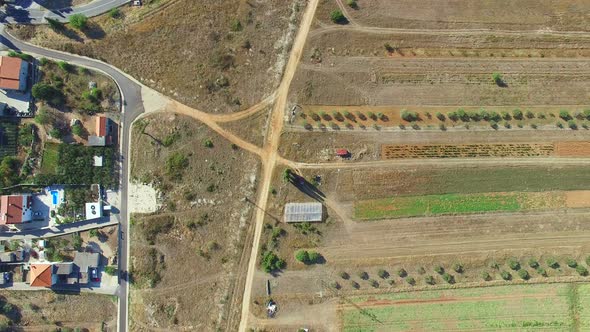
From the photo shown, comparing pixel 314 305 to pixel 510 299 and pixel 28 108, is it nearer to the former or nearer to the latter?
pixel 510 299

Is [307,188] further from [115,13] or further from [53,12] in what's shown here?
[53,12]

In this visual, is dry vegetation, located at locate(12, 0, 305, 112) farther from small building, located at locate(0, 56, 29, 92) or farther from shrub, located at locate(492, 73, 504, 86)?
shrub, located at locate(492, 73, 504, 86)

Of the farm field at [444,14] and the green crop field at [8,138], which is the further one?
the farm field at [444,14]

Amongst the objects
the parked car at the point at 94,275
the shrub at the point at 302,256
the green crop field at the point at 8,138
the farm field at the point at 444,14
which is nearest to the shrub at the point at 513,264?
the shrub at the point at 302,256

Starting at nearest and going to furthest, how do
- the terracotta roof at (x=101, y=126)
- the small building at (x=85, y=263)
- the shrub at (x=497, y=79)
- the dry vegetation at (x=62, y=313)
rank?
the small building at (x=85, y=263)
the terracotta roof at (x=101, y=126)
the dry vegetation at (x=62, y=313)
the shrub at (x=497, y=79)

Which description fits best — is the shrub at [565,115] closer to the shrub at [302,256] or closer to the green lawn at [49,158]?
the shrub at [302,256]

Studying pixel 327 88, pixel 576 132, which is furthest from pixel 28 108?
pixel 576 132
